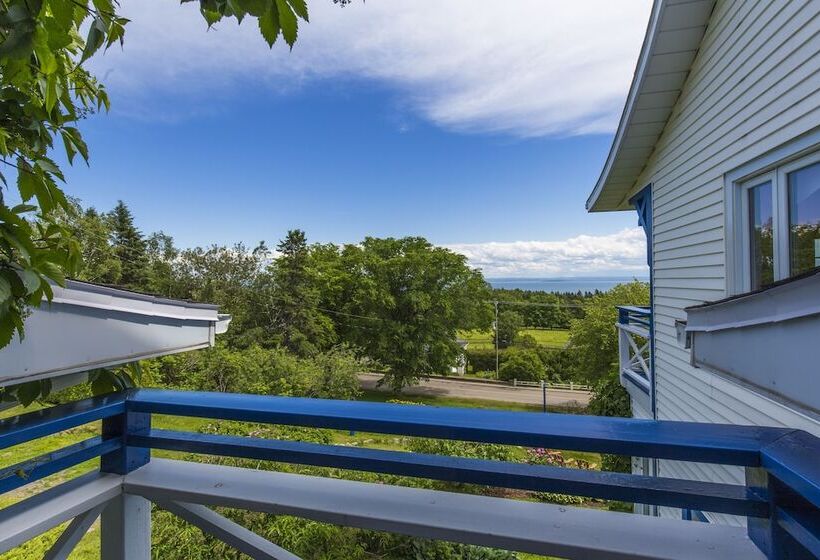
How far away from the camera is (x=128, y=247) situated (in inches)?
869

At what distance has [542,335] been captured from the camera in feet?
117

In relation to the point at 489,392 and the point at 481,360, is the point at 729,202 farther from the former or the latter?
the point at 481,360

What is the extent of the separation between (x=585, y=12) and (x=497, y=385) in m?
23.2

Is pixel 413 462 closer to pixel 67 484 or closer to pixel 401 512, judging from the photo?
pixel 401 512

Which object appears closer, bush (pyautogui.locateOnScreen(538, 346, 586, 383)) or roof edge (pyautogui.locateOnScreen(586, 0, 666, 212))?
roof edge (pyautogui.locateOnScreen(586, 0, 666, 212))

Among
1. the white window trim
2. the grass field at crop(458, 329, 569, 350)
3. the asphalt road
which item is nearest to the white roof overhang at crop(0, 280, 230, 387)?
the white window trim

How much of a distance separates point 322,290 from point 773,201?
2266 cm

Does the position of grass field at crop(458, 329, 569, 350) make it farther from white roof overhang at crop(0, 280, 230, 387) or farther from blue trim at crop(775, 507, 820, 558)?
blue trim at crop(775, 507, 820, 558)

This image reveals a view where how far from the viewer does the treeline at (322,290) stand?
21.1 m

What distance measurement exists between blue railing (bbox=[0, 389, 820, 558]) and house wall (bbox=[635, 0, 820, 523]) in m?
1.89

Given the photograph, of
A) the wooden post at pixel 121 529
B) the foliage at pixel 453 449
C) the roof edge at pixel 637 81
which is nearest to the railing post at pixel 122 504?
the wooden post at pixel 121 529

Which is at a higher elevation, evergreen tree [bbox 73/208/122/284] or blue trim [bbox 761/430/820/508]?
evergreen tree [bbox 73/208/122/284]

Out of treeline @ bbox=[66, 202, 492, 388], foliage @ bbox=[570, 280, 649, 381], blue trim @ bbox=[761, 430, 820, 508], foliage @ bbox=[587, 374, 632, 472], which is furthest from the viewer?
treeline @ bbox=[66, 202, 492, 388]

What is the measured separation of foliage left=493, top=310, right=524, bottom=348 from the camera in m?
32.0
